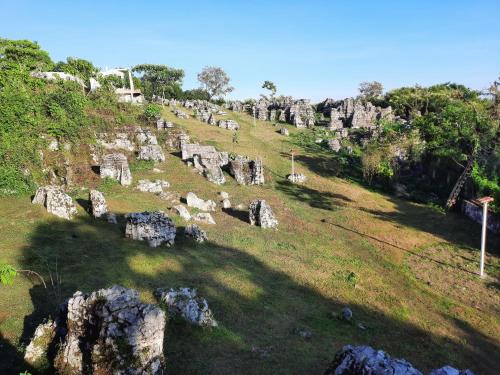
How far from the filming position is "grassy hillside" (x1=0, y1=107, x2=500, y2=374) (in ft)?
58.1

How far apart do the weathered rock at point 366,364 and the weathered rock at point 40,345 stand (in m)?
10.8

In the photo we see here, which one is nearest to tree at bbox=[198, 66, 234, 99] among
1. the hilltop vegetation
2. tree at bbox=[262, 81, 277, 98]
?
tree at bbox=[262, 81, 277, 98]

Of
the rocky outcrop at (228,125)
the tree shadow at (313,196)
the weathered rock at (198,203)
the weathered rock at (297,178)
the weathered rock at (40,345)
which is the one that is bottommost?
the tree shadow at (313,196)

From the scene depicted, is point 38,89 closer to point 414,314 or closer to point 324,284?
point 324,284

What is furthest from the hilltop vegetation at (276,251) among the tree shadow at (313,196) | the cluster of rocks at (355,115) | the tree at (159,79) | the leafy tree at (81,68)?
the tree at (159,79)

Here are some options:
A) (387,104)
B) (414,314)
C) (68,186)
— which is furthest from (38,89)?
(387,104)

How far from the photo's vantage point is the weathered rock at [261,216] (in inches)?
1486

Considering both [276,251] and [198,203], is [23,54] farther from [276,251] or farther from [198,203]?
[276,251]

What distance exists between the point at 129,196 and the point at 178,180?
29.1 feet

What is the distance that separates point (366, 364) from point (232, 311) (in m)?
10.0

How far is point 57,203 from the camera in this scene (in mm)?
31469

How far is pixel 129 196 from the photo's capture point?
41.2m

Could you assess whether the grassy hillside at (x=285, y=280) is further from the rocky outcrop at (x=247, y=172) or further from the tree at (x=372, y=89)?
the tree at (x=372, y=89)

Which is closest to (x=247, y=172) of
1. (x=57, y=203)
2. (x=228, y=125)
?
(x=57, y=203)
